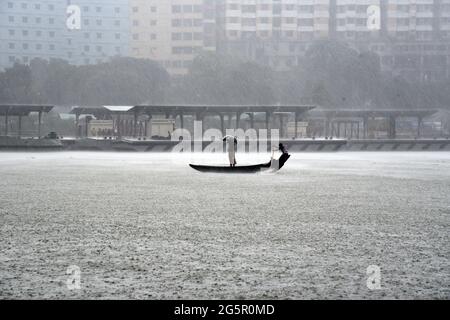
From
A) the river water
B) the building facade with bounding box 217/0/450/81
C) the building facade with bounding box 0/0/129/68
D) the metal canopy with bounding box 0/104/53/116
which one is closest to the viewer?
the river water

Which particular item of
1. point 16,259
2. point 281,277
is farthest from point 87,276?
point 281,277

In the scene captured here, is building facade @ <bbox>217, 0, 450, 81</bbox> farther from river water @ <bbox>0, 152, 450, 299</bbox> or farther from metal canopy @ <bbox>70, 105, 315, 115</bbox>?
river water @ <bbox>0, 152, 450, 299</bbox>

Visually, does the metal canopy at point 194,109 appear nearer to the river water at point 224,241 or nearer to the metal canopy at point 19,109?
the metal canopy at point 19,109

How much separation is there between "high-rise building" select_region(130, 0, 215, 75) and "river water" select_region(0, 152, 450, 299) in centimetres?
10160

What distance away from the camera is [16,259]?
7.60 m

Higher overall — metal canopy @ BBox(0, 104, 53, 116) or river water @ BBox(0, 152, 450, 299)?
metal canopy @ BBox(0, 104, 53, 116)

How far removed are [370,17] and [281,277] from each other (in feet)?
351

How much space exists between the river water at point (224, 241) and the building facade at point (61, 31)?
360 feet

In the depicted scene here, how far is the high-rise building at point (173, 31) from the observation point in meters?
117

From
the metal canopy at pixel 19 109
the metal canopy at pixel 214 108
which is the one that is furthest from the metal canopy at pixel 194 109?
the metal canopy at pixel 19 109

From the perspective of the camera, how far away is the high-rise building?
384 ft

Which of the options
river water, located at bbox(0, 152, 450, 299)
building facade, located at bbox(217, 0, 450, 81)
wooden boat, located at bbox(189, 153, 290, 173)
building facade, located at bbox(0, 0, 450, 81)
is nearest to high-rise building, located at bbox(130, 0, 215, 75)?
building facade, located at bbox(0, 0, 450, 81)
